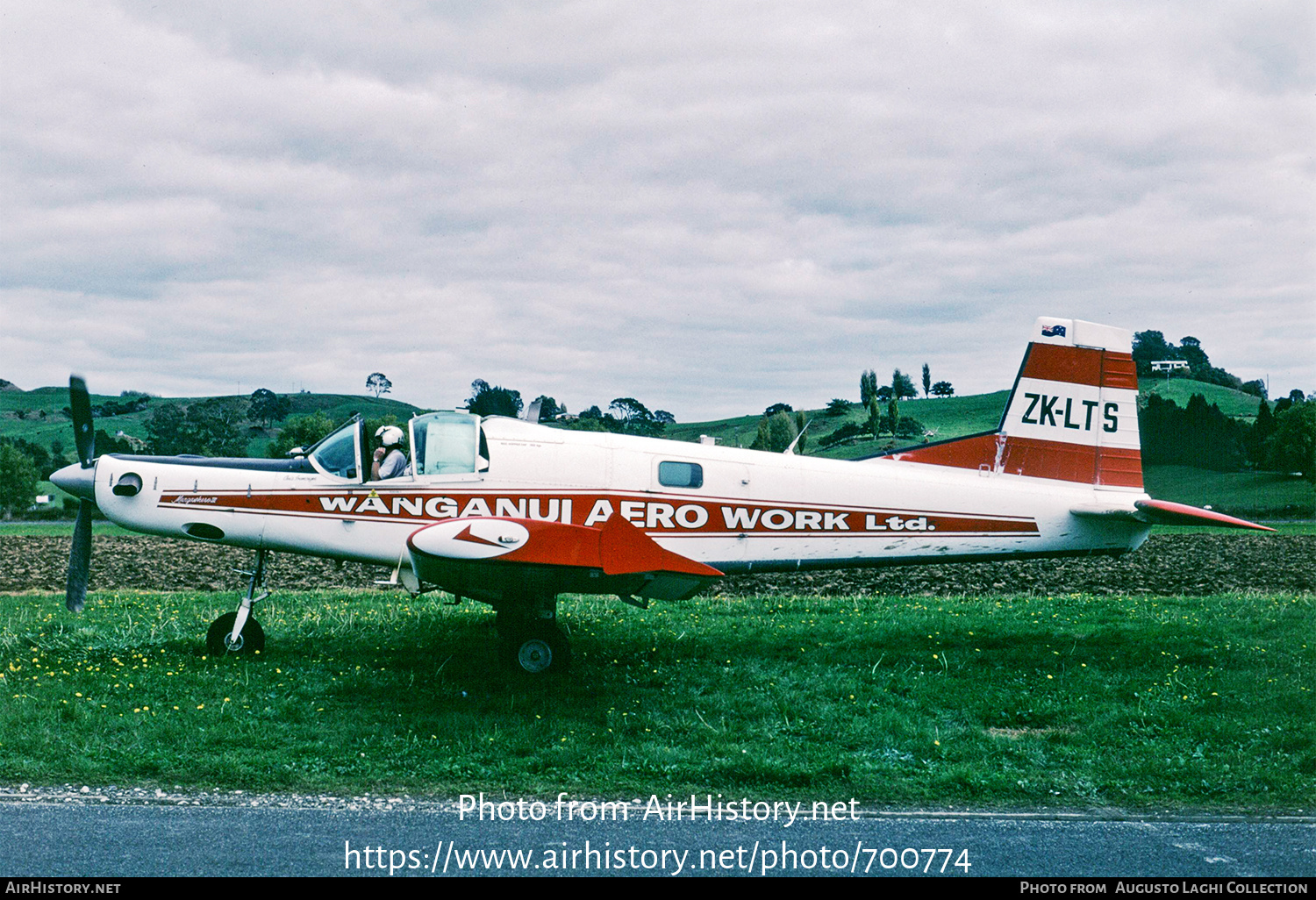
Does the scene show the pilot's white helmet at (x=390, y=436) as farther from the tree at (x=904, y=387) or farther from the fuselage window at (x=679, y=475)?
the tree at (x=904, y=387)

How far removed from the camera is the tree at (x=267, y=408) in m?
73.4

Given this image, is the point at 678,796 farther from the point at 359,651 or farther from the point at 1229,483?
the point at 1229,483

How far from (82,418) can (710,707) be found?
787 centimetres

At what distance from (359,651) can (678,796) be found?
5.50m

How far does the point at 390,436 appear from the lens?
10.2m

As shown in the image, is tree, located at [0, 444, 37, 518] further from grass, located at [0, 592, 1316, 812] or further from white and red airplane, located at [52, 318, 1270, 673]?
white and red airplane, located at [52, 318, 1270, 673]

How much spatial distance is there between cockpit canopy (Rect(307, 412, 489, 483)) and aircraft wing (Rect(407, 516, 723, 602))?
141 cm

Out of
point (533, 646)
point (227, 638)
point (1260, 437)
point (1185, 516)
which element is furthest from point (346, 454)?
point (1260, 437)

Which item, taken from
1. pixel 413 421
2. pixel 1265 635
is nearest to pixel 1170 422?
pixel 1265 635

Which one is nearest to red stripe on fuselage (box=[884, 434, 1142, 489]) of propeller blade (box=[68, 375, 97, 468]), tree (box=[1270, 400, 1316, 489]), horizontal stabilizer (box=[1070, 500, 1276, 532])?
horizontal stabilizer (box=[1070, 500, 1276, 532])

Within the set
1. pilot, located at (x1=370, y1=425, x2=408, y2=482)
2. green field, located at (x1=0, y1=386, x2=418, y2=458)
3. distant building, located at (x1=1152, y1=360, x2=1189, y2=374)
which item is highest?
distant building, located at (x1=1152, y1=360, x2=1189, y2=374)

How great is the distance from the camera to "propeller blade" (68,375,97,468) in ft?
34.0

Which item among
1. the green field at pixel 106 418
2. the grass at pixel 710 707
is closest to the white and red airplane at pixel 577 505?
the grass at pixel 710 707

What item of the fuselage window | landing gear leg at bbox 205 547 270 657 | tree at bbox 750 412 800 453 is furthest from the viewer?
tree at bbox 750 412 800 453
